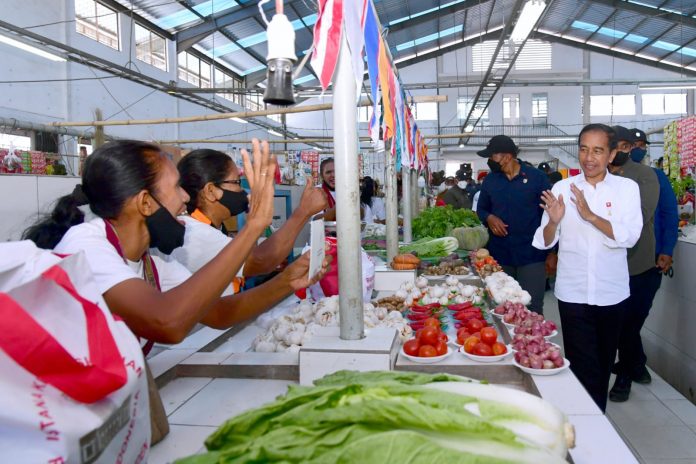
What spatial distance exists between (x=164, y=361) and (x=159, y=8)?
14.2 m

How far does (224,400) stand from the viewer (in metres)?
2.09

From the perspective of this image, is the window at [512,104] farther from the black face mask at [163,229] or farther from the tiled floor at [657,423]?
the black face mask at [163,229]

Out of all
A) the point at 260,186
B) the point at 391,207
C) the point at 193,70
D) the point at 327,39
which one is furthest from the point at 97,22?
the point at 260,186

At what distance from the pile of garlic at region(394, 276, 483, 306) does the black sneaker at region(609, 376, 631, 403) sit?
61.6 inches

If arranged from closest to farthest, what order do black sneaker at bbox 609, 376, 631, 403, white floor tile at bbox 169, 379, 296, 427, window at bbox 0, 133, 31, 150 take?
white floor tile at bbox 169, 379, 296, 427 → black sneaker at bbox 609, 376, 631, 403 → window at bbox 0, 133, 31, 150

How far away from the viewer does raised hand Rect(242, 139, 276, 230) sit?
5.95 feet

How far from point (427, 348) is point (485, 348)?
0.79 feet

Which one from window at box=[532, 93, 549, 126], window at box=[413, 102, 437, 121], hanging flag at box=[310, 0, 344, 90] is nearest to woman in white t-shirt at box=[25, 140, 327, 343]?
hanging flag at box=[310, 0, 344, 90]

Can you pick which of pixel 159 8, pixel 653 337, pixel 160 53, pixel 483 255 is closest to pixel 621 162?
pixel 483 255

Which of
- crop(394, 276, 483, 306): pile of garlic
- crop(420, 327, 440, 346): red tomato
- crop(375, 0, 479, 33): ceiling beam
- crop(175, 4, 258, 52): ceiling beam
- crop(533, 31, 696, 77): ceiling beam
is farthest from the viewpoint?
crop(533, 31, 696, 77): ceiling beam

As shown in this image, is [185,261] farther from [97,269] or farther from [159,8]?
[159,8]

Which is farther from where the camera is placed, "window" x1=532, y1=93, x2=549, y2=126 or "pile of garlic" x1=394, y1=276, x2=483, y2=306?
"window" x1=532, y1=93, x2=549, y2=126

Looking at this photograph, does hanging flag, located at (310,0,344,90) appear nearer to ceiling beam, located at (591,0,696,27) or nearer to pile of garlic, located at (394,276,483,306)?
pile of garlic, located at (394,276,483,306)

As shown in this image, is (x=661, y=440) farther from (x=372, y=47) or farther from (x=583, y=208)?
(x=372, y=47)
